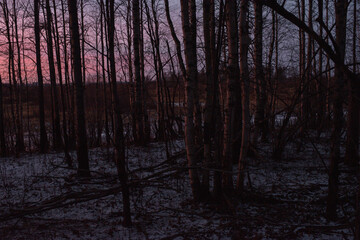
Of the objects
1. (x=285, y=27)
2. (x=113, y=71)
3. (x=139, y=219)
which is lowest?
(x=139, y=219)

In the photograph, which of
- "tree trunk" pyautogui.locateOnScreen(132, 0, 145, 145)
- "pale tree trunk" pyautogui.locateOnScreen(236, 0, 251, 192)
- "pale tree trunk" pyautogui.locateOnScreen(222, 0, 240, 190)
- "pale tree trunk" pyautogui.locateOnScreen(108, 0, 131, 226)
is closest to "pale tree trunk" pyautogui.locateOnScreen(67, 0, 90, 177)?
"tree trunk" pyautogui.locateOnScreen(132, 0, 145, 145)

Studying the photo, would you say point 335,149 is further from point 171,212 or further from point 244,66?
point 171,212

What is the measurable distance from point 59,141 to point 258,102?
8.17m

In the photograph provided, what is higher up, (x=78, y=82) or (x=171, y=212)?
A: (x=78, y=82)

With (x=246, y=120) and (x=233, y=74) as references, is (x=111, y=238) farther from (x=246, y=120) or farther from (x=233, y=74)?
(x=233, y=74)

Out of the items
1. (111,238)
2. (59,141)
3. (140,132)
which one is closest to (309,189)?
(111,238)

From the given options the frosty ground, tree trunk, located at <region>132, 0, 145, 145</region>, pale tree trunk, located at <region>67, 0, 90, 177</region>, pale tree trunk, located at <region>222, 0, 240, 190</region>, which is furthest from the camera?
tree trunk, located at <region>132, 0, 145, 145</region>

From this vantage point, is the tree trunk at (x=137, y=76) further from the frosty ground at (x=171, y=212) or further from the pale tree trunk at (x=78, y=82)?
the frosty ground at (x=171, y=212)

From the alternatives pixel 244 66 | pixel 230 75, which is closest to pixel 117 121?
pixel 230 75

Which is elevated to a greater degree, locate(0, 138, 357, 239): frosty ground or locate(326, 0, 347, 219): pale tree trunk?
locate(326, 0, 347, 219): pale tree trunk

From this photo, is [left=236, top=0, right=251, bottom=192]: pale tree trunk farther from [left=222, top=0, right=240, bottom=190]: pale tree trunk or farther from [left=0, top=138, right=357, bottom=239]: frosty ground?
[left=0, top=138, right=357, bottom=239]: frosty ground

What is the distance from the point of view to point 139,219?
383cm

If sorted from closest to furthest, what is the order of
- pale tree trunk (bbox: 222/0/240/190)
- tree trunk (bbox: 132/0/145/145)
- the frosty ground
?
the frosty ground, pale tree trunk (bbox: 222/0/240/190), tree trunk (bbox: 132/0/145/145)

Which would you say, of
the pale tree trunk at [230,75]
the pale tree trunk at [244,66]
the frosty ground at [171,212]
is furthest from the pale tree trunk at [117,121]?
the pale tree trunk at [244,66]
